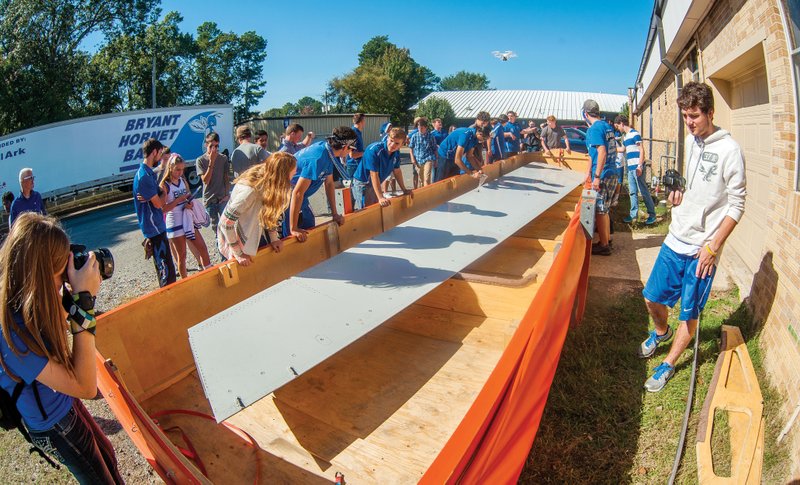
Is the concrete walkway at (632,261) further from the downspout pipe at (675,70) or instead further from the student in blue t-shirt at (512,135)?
the student in blue t-shirt at (512,135)

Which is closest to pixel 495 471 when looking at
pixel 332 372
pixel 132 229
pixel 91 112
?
pixel 332 372

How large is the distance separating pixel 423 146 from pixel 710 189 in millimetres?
6649

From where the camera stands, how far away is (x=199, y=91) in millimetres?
40469

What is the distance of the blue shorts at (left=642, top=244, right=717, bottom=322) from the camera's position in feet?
10.2

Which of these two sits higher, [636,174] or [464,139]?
[464,139]

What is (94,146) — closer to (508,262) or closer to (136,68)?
(508,262)

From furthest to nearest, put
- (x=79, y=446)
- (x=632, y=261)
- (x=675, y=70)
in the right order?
(x=675, y=70) → (x=632, y=261) → (x=79, y=446)

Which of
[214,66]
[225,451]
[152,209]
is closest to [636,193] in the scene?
[152,209]

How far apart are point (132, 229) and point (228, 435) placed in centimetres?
933

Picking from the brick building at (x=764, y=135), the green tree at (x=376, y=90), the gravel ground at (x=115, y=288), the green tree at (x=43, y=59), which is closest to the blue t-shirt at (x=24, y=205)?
the gravel ground at (x=115, y=288)

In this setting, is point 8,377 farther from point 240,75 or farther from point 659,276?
point 240,75

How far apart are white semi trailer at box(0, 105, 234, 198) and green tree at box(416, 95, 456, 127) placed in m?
28.1

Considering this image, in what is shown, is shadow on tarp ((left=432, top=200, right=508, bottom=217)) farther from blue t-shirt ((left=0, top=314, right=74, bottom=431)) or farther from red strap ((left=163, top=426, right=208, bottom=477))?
blue t-shirt ((left=0, top=314, right=74, bottom=431))

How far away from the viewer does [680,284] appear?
3.27m
